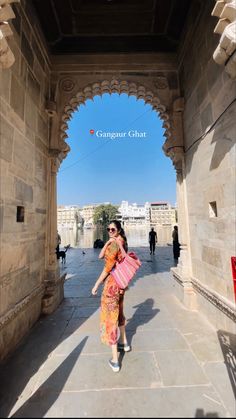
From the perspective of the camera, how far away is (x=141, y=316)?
342 cm

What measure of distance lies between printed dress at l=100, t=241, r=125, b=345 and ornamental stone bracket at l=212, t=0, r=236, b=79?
2.05 metres

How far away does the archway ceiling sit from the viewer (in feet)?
11.5

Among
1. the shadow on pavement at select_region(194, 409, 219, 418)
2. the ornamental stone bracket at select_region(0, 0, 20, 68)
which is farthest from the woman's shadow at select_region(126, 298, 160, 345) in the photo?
the ornamental stone bracket at select_region(0, 0, 20, 68)

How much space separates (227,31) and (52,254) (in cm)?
371

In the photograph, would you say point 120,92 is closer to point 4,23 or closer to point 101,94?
point 101,94

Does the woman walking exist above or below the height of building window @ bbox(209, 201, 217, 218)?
below

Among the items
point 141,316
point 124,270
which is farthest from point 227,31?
point 141,316

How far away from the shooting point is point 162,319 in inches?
128

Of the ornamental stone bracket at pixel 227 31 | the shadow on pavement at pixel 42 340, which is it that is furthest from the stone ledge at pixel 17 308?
the ornamental stone bracket at pixel 227 31

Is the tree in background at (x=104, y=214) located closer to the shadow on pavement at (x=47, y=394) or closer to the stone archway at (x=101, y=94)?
the stone archway at (x=101, y=94)

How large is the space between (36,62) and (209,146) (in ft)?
9.74

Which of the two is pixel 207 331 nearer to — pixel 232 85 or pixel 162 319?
pixel 162 319

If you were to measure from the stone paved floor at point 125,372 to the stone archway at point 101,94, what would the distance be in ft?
3.50

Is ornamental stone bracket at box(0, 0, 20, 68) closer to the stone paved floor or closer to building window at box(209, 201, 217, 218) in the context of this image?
building window at box(209, 201, 217, 218)
